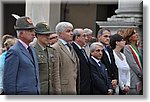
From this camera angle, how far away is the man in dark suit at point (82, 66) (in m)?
4.98

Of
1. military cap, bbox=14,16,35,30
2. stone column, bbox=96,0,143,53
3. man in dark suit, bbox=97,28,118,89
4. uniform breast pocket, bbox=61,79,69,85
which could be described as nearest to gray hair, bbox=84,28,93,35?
man in dark suit, bbox=97,28,118,89

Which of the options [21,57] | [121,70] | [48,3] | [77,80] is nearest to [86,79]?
[77,80]

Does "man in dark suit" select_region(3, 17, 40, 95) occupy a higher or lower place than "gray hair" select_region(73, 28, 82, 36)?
lower

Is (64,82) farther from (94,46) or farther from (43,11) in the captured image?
(43,11)

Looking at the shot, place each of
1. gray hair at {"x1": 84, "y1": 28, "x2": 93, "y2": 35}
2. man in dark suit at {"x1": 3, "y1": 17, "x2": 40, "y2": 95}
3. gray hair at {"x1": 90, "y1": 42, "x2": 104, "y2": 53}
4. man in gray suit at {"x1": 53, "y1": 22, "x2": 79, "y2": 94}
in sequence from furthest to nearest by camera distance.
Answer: gray hair at {"x1": 84, "y1": 28, "x2": 93, "y2": 35} → gray hair at {"x1": 90, "y1": 42, "x2": 104, "y2": 53} → man in gray suit at {"x1": 53, "y1": 22, "x2": 79, "y2": 94} → man in dark suit at {"x1": 3, "y1": 17, "x2": 40, "y2": 95}

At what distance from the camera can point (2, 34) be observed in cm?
512

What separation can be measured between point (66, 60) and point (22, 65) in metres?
0.53

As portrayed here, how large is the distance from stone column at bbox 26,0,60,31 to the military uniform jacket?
0.51 metres

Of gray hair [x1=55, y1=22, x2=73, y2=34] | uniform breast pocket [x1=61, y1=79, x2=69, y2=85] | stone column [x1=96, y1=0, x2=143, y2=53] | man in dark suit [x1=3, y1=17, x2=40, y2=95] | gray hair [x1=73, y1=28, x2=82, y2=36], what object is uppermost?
stone column [x1=96, y1=0, x2=143, y2=53]

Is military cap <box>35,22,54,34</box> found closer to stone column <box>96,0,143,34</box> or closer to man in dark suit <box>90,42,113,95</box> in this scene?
man in dark suit <box>90,42,113,95</box>

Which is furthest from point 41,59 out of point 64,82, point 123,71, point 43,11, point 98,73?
point 43,11

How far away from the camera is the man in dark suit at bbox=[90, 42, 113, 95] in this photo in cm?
501

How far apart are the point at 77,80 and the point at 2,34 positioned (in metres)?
0.96

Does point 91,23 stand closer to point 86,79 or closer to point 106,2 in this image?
point 106,2
